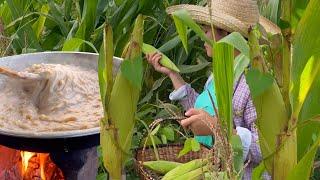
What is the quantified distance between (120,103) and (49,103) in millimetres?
316

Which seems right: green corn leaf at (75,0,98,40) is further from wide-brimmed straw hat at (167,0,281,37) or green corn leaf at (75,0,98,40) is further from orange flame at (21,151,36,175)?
orange flame at (21,151,36,175)

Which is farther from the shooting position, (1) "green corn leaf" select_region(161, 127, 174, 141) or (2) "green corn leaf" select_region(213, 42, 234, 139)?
(1) "green corn leaf" select_region(161, 127, 174, 141)

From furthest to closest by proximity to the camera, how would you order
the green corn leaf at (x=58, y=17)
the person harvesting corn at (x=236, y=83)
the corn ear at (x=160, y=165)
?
the green corn leaf at (x=58, y=17) → the person harvesting corn at (x=236, y=83) → the corn ear at (x=160, y=165)

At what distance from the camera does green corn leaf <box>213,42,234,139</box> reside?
0.99 metres

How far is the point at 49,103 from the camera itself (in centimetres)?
127

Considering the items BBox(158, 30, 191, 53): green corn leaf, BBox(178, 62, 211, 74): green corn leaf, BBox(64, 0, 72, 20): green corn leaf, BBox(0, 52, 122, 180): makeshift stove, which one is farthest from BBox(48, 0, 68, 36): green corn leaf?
BBox(0, 52, 122, 180): makeshift stove

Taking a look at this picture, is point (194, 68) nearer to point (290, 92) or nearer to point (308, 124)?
point (308, 124)

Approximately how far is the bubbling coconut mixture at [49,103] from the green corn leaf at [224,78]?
29 centimetres

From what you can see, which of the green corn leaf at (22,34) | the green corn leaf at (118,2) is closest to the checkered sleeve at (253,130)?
the green corn leaf at (118,2)

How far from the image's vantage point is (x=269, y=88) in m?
0.93

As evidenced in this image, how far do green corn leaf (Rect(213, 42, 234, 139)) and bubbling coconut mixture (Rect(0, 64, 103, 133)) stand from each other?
11.3 inches

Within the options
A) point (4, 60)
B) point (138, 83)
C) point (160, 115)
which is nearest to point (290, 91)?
point (138, 83)

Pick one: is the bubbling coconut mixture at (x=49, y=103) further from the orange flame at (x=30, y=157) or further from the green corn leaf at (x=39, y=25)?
the green corn leaf at (x=39, y=25)

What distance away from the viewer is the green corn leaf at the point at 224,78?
99 centimetres
